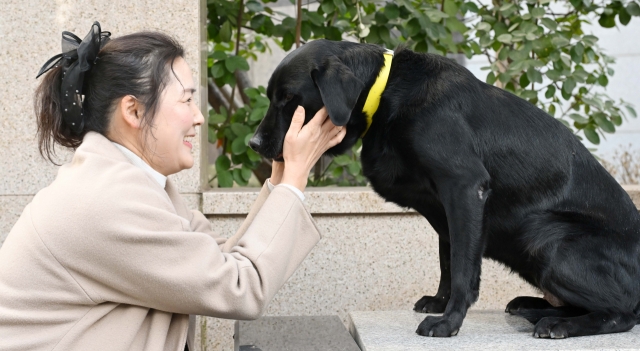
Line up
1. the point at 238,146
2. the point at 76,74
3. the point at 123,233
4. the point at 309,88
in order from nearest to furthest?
the point at 123,233, the point at 76,74, the point at 309,88, the point at 238,146

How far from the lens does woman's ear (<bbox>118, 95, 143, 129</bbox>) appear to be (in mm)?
1687

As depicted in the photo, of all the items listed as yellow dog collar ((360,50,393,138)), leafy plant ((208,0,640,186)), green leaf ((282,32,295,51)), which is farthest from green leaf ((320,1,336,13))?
yellow dog collar ((360,50,393,138))

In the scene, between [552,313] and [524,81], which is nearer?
[552,313]

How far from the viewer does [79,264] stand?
4.95 feet

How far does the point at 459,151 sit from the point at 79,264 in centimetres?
102

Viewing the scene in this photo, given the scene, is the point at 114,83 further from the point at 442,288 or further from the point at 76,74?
the point at 442,288

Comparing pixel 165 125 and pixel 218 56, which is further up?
pixel 165 125

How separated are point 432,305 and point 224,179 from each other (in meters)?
1.41

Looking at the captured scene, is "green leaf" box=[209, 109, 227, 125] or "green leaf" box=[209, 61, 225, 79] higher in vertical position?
"green leaf" box=[209, 61, 225, 79]

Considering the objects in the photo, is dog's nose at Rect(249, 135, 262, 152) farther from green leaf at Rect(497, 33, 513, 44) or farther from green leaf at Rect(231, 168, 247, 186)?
green leaf at Rect(497, 33, 513, 44)

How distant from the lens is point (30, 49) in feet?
9.89

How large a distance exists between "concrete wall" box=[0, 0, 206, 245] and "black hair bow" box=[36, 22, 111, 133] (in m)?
1.39

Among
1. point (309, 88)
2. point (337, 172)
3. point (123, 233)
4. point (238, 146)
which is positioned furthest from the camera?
point (337, 172)

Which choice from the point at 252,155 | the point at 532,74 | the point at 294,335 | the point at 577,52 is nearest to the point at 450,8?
the point at 532,74
